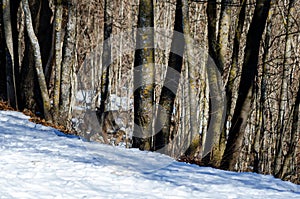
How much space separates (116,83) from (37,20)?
15.7m

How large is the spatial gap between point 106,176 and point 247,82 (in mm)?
3893

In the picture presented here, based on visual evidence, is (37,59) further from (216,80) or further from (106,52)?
(216,80)

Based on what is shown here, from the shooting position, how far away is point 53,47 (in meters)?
13.3

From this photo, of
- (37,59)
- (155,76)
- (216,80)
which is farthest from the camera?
(155,76)

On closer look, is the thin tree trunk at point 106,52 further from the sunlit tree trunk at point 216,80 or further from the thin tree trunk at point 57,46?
the sunlit tree trunk at point 216,80

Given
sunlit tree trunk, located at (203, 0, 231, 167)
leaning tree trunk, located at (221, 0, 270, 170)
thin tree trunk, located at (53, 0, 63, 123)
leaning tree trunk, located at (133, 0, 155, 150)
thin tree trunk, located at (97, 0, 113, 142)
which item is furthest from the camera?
thin tree trunk, located at (97, 0, 113, 142)

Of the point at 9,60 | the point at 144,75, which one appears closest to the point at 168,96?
the point at 144,75

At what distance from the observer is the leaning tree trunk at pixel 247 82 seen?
28.8 feet

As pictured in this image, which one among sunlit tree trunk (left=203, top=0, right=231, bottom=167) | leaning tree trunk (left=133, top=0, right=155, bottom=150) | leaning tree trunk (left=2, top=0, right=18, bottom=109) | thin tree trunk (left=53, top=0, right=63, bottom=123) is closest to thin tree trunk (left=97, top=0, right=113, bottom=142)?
thin tree trunk (left=53, top=0, right=63, bottom=123)

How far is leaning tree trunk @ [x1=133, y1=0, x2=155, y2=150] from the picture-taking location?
920cm

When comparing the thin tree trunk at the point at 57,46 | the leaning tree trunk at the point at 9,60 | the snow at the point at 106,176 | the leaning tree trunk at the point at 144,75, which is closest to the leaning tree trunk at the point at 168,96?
the leaning tree trunk at the point at 144,75

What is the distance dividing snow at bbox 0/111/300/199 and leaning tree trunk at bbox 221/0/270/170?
172 cm

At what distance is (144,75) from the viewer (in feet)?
30.2

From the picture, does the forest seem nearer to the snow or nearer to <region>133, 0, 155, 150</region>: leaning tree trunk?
<region>133, 0, 155, 150</region>: leaning tree trunk
